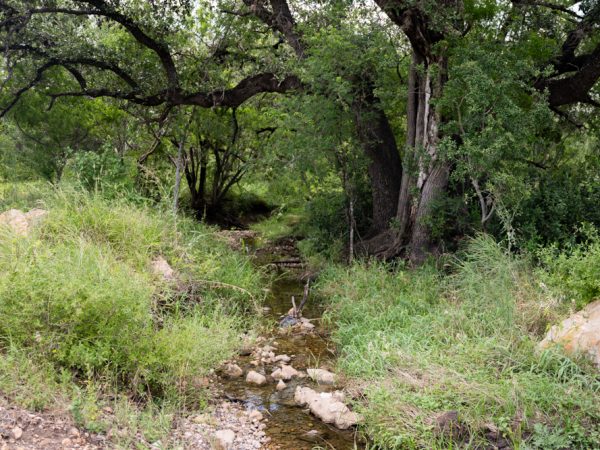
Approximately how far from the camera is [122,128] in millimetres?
16594

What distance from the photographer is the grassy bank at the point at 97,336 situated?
Answer: 3.87 m

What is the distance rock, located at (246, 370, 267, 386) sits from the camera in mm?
5387

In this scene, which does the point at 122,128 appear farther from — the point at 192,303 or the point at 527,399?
the point at 527,399

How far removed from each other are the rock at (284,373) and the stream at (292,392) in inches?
2.9

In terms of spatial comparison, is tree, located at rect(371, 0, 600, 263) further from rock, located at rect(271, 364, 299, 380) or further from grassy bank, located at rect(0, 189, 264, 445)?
grassy bank, located at rect(0, 189, 264, 445)

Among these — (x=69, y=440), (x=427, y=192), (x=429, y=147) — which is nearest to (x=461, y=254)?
(x=427, y=192)

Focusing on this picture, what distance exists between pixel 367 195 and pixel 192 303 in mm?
5723

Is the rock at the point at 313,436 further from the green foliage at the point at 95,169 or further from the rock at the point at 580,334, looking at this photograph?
the green foliage at the point at 95,169

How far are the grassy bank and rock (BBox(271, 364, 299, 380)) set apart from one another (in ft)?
1.85

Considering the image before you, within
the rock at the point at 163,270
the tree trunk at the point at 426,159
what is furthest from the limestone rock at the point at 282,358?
the tree trunk at the point at 426,159

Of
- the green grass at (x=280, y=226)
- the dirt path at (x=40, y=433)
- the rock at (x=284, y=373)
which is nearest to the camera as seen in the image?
the dirt path at (x=40, y=433)

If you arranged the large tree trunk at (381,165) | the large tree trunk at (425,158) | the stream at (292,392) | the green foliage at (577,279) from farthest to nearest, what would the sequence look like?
the large tree trunk at (381,165) < the large tree trunk at (425,158) < the green foliage at (577,279) < the stream at (292,392)

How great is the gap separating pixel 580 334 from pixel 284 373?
285cm

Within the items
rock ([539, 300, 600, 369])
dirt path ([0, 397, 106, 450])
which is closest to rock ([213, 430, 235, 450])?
dirt path ([0, 397, 106, 450])
